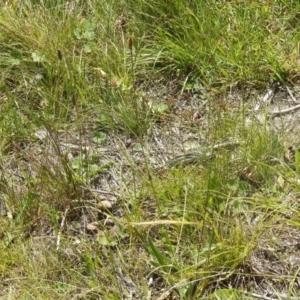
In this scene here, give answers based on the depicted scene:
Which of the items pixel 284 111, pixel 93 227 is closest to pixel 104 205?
pixel 93 227

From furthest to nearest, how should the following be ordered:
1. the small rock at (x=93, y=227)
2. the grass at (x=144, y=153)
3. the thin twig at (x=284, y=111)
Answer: the thin twig at (x=284, y=111) → the small rock at (x=93, y=227) → the grass at (x=144, y=153)

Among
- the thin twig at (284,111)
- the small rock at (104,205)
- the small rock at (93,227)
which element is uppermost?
the thin twig at (284,111)

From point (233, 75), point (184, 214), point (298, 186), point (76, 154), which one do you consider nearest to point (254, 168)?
point (298, 186)

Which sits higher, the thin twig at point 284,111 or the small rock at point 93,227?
the thin twig at point 284,111

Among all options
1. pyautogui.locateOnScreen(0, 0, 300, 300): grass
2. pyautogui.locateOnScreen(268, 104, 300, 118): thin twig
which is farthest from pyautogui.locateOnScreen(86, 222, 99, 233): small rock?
pyautogui.locateOnScreen(268, 104, 300, 118): thin twig

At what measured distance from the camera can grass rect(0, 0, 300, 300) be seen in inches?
80.0

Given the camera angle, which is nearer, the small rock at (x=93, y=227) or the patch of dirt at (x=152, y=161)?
the patch of dirt at (x=152, y=161)

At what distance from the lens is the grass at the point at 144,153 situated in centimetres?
203

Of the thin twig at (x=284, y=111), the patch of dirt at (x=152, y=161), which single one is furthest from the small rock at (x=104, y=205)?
the thin twig at (x=284, y=111)

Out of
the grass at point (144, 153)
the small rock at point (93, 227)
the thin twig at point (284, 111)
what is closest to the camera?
the grass at point (144, 153)

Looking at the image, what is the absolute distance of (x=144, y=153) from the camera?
2.37 m

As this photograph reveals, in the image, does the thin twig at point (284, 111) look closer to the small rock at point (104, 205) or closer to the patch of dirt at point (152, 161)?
the patch of dirt at point (152, 161)

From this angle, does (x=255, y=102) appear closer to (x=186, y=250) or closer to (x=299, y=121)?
(x=299, y=121)

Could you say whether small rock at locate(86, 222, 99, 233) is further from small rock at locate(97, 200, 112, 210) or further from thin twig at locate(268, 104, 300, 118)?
thin twig at locate(268, 104, 300, 118)
